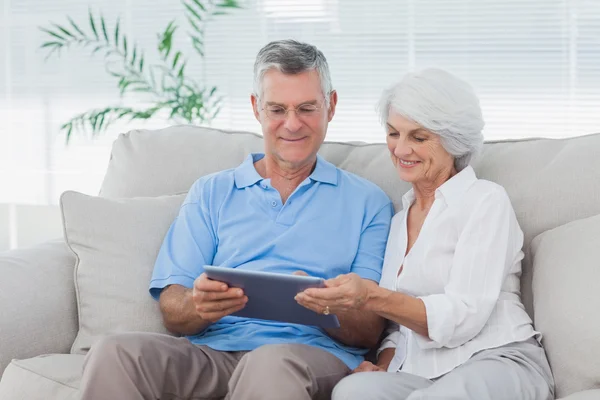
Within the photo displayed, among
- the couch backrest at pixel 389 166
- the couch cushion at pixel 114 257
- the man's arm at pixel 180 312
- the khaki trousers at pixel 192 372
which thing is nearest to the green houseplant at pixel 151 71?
the couch backrest at pixel 389 166

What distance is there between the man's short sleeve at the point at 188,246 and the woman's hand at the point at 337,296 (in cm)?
45

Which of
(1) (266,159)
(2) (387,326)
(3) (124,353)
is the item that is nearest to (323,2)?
(1) (266,159)

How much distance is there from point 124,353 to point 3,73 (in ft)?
10.5

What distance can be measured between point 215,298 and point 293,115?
1.79ft

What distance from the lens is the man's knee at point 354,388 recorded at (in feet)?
5.33

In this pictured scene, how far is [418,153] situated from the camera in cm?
192

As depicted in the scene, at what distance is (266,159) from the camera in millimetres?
2195

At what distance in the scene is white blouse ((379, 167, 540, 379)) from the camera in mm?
1745

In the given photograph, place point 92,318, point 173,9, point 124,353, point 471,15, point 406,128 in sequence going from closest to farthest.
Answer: point 124,353
point 406,128
point 92,318
point 471,15
point 173,9

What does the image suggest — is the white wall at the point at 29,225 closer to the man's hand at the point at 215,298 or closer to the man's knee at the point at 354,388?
the man's hand at the point at 215,298

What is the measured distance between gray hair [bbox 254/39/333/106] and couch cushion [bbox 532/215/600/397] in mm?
676

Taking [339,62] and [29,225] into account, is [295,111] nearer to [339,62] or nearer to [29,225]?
[339,62]

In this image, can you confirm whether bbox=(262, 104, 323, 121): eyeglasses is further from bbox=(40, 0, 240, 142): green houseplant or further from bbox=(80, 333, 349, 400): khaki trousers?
bbox=(40, 0, 240, 142): green houseplant

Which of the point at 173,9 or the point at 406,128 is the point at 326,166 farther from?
the point at 173,9
